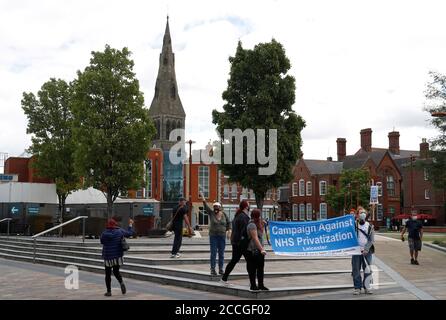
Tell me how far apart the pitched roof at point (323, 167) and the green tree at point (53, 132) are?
54.3 meters

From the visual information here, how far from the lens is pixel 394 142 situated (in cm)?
8862

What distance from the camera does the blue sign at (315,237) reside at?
43.3 ft

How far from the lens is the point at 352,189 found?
67125mm

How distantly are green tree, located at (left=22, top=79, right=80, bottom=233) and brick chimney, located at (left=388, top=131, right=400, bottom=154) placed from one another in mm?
62173

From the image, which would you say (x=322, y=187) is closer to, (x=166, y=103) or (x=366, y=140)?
(x=366, y=140)

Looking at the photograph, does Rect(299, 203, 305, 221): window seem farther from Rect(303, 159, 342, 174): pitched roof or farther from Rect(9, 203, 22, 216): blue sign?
Rect(9, 203, 22, 216): blue sign

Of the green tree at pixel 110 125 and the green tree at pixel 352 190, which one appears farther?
the green tree at pixel 352 190

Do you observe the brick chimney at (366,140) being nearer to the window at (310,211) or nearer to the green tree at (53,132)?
the window at (310,211)

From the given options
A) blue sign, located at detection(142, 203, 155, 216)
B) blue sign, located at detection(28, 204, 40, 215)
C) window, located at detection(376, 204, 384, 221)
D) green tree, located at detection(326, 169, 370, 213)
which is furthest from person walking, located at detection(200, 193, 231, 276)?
window, located at detection(376, 204, 384, 221)

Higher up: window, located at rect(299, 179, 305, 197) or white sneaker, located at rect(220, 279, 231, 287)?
window, located at rect(299, 179, 305, 197)

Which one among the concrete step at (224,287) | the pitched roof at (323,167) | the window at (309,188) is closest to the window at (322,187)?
the window at (309,188)

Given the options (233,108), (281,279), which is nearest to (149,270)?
(281,279)

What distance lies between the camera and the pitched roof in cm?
8600

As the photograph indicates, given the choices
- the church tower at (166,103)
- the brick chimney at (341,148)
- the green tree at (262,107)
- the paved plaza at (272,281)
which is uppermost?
the church tower at (166,103)
